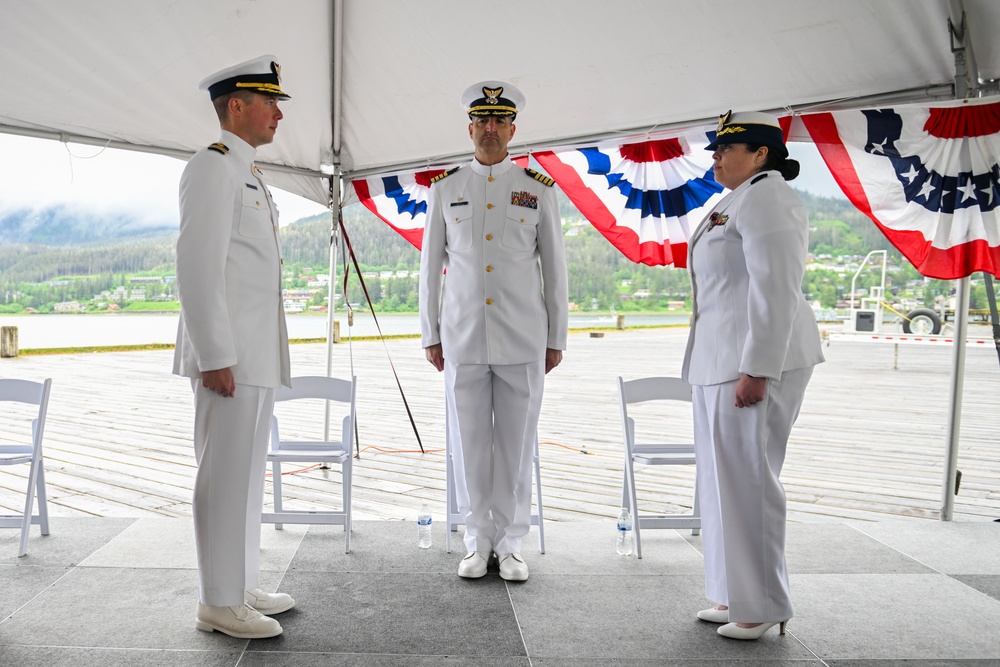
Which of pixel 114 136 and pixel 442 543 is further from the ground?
pixel 114 136

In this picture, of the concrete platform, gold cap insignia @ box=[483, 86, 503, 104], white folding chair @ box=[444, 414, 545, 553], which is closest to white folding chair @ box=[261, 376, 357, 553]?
the concrete platform

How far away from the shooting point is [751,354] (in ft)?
7.47

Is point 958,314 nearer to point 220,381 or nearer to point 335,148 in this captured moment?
point 220,381

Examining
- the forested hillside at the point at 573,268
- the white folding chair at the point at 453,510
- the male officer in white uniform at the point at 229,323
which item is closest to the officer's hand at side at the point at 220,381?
the male officer in white uniform at the point at 229,323

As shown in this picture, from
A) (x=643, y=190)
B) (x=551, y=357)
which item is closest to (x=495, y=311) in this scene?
(x=551, y=357)

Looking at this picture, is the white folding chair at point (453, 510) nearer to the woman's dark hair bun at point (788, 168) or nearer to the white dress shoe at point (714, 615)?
the white dress shoe at point (714, 615)

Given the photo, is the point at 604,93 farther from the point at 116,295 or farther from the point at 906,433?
the point at 116,295

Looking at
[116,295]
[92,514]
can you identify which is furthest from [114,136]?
[116,295]

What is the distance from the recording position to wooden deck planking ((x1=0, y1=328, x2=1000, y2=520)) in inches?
180

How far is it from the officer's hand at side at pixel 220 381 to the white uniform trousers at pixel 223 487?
6 cm

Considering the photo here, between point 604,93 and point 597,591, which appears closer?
point 597,591

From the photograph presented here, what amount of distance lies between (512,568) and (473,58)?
2.41 m

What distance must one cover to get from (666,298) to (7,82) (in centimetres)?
4872

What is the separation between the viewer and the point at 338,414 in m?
8.59
